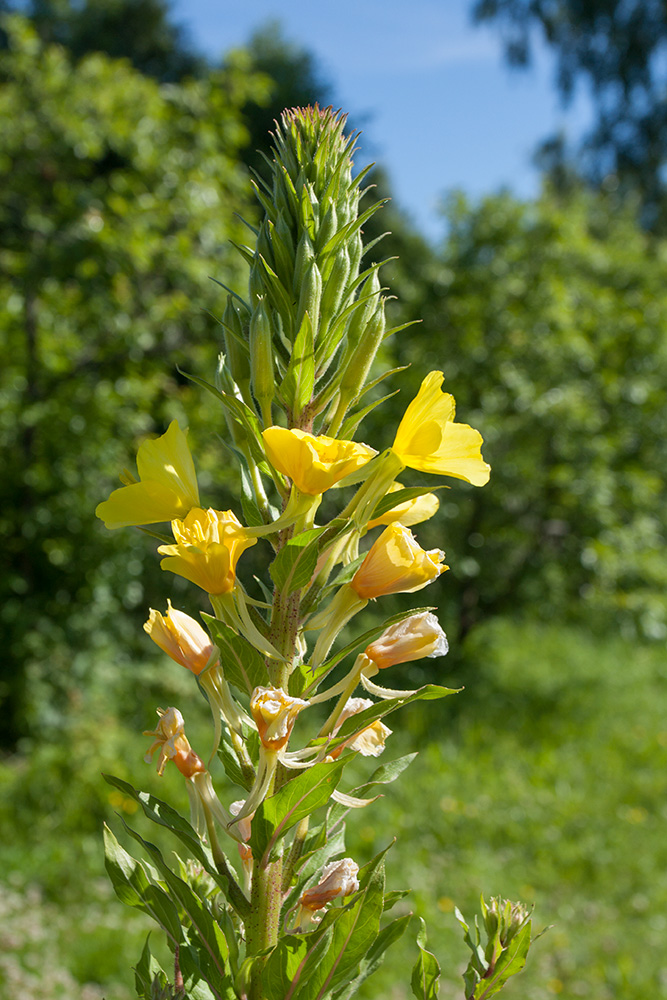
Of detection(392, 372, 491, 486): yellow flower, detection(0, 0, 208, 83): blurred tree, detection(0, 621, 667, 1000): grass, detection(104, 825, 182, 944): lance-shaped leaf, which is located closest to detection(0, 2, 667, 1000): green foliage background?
detection(0, 621, 667, 1000): grass

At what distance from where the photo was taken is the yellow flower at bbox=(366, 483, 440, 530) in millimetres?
911

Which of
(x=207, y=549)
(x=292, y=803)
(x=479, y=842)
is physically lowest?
(x=479, y=842)

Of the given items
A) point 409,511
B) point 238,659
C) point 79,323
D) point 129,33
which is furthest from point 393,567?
point 129,33

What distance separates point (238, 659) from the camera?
85cm

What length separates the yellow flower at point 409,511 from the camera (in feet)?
2.99

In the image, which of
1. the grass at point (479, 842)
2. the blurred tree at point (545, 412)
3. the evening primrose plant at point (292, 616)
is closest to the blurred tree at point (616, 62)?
the blurred tree at point (545, 412)

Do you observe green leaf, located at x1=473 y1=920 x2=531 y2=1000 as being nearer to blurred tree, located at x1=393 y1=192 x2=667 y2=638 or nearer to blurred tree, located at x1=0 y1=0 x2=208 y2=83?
blurred tree, located at x1=393 y1=192 x2=667 y2=638

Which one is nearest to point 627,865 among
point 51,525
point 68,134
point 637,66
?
point 51,525

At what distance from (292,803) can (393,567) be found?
0.86 feet

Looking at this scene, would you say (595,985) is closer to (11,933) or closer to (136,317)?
(11,933)

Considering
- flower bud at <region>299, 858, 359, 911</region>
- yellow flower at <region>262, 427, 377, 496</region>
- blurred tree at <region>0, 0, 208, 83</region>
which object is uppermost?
blurred tree at <region>0, 0, 208, 83</region>

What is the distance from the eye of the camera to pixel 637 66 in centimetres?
964

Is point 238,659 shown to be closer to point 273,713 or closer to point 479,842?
point 273,713

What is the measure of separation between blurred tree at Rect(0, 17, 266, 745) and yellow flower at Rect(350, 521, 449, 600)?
3636mm
